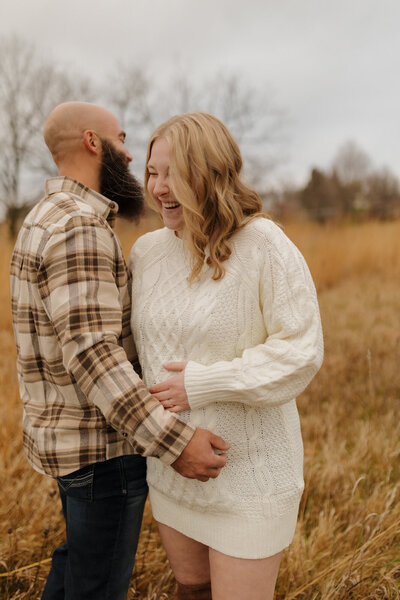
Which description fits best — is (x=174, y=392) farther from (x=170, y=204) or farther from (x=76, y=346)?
(x=170, y=204)

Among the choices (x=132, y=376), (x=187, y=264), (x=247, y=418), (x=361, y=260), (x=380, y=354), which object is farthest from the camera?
(x=361, y=260)

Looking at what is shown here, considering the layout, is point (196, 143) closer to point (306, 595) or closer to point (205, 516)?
point (205, 516)

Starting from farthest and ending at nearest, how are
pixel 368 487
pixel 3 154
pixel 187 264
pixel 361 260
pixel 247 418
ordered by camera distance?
pixel 3 154 → pixel 361 260 → pixel 368 487 → pixel 187 264 → pixel 247 418

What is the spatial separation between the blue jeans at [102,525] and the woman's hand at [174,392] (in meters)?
0.28

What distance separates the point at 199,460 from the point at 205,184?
817 mm

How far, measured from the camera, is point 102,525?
155cm

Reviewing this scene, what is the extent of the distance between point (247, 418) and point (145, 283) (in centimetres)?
56

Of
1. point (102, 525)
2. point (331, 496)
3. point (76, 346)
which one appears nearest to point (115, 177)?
point (76, 346)

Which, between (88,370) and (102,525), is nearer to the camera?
(88,370)

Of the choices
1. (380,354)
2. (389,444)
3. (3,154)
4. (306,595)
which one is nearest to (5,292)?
(380,354)

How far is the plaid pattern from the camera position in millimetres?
1344

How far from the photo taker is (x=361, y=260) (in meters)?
9.16

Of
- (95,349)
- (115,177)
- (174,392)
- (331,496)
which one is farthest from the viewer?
(331,496)

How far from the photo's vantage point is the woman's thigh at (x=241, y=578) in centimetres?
144
